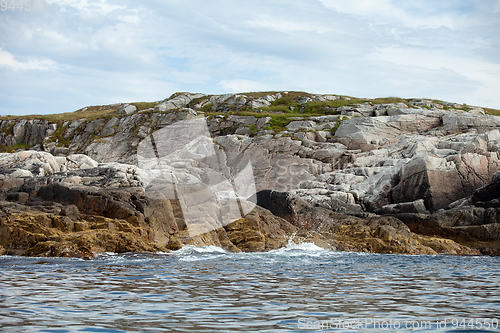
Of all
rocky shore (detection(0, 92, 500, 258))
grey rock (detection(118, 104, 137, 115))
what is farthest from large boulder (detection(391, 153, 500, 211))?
grey rock (detection(118, 104, 137, 115))

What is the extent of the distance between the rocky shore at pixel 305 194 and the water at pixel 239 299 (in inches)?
213

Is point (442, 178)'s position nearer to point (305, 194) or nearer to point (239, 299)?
point (305, 194)

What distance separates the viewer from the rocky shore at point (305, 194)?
18.1m

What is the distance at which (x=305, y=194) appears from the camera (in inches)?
1211

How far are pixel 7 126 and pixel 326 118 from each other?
48.5 m

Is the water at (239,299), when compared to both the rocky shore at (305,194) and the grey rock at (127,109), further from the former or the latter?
the grey rock at (127,109)

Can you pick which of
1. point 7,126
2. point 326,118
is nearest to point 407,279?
point 326,118

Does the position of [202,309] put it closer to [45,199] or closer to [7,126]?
[45,199]

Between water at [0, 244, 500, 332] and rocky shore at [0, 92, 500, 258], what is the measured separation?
5.41 metres

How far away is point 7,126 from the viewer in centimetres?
6328

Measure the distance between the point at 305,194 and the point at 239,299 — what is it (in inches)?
931

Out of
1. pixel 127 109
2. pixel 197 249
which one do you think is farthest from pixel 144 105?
pixel 197 249

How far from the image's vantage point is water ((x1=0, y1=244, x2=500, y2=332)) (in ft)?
18.3

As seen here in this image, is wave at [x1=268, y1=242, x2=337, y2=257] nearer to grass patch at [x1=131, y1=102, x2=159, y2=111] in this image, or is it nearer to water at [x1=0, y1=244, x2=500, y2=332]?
water at [x1=0, y1=244, x2=500, y2=332]
